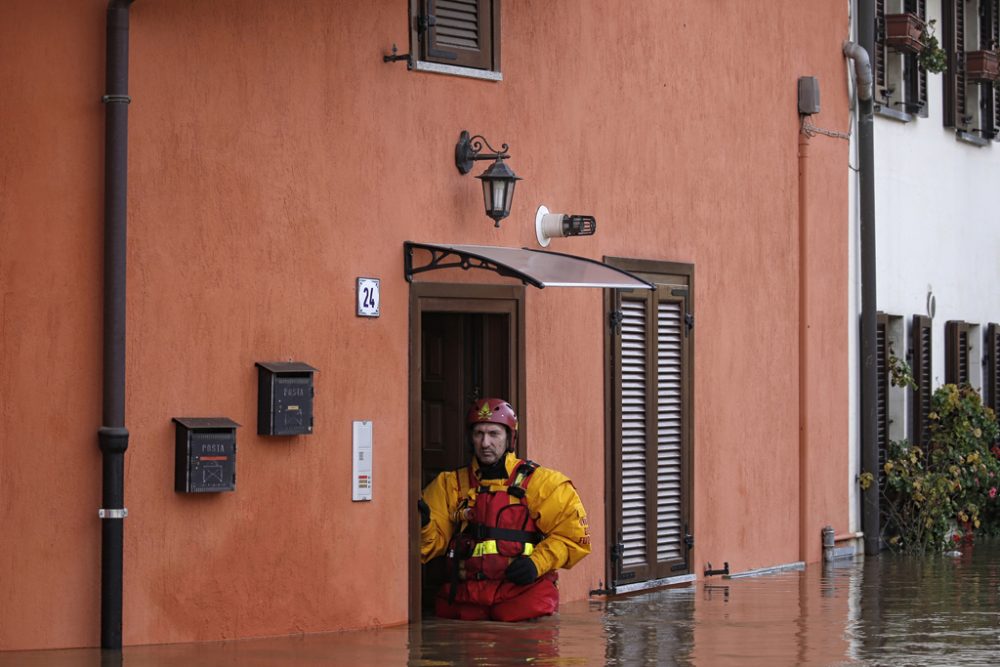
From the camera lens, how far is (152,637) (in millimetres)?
10781

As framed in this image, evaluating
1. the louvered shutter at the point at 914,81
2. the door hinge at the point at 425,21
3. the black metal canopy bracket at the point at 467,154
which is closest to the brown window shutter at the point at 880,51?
the louvered shutter at the point at 914,81

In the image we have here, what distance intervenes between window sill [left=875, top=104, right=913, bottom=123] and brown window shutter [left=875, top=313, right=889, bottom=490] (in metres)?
1.77

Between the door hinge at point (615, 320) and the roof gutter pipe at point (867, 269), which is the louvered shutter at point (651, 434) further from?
the roof gutter pipe at point (867, 269)

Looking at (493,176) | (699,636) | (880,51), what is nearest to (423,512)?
(699,636)

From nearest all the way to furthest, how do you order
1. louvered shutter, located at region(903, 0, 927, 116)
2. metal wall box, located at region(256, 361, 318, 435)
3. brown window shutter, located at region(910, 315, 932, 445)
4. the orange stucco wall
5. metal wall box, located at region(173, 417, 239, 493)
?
the orange stucco wall, metal wall box, located at region(173, 417, 239, 493), metal wall box, located at region(256, 361, 318, 435), brown window shutter, located at region(910, 315, 932, 445), louvered shutter, located at region(903, 0, 927, 116)

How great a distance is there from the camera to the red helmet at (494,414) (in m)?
12.3

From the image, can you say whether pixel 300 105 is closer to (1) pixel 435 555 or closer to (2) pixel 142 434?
(2) pixel 142 434

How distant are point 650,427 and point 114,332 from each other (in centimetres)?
489

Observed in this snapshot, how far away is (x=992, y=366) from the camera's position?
21328 mm

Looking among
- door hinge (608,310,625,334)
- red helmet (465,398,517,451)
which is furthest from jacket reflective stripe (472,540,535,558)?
door hinge (608,310,625,334)

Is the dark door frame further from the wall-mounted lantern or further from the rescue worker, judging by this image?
the wall-mounted lantern

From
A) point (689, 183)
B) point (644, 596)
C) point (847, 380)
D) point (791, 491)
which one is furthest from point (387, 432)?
point (847, 380)

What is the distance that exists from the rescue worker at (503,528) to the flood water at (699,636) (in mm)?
210

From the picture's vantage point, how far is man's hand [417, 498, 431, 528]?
12.3 m
